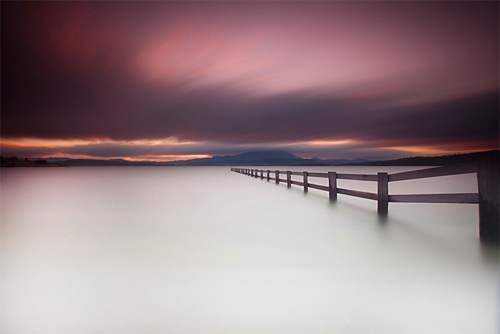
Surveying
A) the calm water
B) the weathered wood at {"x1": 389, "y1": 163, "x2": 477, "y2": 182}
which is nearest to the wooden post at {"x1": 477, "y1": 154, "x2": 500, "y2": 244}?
the weathered wood at {"x1": 389, "y1": 163, "x2": 477, "y2": 182}

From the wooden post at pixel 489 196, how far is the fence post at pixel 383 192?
218 cm

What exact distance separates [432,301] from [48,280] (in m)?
4.13

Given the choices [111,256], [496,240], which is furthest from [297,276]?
[496,240]

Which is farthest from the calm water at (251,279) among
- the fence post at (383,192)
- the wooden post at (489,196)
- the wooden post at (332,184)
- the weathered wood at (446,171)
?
the wooden post at (332,184)

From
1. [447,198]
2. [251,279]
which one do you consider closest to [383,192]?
[447,198]

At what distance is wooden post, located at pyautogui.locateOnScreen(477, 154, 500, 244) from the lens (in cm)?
449

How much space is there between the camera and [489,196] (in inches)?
179

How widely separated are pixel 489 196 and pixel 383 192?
8.90 feet

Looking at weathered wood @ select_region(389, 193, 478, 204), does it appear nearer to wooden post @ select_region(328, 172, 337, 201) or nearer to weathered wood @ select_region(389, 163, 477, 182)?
weathered wood @ select_region(389, 163, 477, 182)

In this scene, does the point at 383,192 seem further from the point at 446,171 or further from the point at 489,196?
the point at 489,196

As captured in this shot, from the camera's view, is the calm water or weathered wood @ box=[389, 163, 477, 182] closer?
the calm water

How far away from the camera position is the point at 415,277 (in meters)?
3.56

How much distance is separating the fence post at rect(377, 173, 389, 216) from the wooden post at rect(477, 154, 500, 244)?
7.14 feet

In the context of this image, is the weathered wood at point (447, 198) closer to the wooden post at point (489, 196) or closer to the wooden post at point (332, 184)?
the wooden post at point (489, 196)
